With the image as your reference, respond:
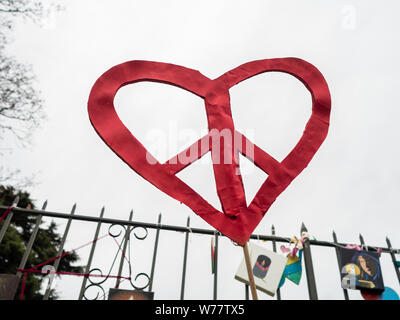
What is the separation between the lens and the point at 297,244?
271cm

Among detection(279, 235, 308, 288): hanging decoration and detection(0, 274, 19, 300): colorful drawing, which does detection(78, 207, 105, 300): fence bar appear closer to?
detection(0, 274, 19, 300): colorful drawing

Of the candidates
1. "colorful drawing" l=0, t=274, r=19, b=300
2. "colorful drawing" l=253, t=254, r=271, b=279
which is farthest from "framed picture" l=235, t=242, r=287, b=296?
"colorful drawing" l=0, t=274, r=19, b=300

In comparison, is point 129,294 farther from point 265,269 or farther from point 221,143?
point 221,143

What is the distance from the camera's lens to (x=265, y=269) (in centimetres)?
246

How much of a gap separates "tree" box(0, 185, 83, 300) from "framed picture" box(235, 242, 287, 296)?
683 cm

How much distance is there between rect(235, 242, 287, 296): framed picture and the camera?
93.2 inches

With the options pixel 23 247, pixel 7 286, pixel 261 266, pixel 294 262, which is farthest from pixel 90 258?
pixel 23 247

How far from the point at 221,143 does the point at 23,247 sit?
10183 mm

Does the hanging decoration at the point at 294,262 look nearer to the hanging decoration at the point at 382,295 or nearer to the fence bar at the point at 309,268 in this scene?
the fence bar at the point at 309,268

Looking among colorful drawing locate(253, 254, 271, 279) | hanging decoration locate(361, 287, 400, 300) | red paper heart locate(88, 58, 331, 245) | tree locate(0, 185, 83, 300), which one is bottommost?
hanging decoration locate(361, 287, 400, 300)
